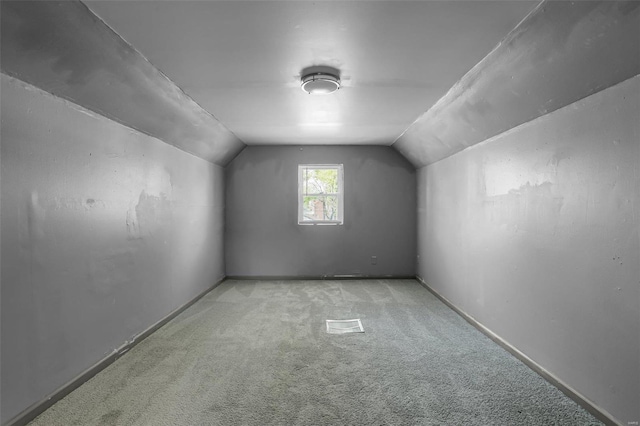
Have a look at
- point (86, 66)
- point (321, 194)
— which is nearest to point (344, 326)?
point (321, 194)

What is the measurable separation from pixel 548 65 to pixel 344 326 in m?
2.73

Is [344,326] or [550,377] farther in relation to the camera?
[344,326]

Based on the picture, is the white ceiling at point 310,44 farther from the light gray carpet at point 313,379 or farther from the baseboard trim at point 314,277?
the baseboard trim at point 314,277

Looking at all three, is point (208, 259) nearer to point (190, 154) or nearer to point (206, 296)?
point (206, 296)

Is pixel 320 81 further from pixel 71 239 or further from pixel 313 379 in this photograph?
pixel 313 379

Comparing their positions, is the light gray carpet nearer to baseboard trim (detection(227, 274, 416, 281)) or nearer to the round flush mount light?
baseboard trim (detection(227, 274, 416, 281))

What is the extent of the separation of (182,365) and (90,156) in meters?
1.70

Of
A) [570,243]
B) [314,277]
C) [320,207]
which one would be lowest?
[314,277]

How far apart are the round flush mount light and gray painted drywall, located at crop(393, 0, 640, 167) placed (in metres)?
1.03

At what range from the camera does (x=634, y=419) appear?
5.46 feet

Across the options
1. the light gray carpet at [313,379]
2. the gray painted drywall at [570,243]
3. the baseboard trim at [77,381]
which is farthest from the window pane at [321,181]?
the baseboard trim at [77,381]

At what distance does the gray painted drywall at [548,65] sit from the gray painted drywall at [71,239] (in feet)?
9.29

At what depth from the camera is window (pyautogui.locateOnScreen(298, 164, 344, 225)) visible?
18.4ft

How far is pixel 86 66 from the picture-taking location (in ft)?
6.63
